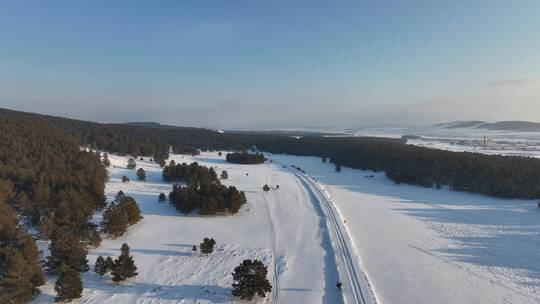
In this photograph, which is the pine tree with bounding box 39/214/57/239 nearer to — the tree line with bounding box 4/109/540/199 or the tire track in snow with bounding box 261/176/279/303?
the tire track in snow with bounding box 261/176/279/303

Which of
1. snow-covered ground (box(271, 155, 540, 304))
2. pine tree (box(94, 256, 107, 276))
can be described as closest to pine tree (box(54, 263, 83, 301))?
pine tree (box(94, 256, 107, 276))

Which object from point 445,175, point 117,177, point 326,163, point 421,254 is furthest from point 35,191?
point 326,163

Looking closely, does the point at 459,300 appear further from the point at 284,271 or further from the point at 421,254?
the point at 284,271

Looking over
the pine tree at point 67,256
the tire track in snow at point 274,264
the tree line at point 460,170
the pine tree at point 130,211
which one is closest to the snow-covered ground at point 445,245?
the tree line at point 460,170

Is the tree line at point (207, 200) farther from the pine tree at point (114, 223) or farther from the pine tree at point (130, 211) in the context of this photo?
the pine tree at point (114, 223)

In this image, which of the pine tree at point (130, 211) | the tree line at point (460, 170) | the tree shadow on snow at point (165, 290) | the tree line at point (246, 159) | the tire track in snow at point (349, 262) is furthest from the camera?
the tree line at point (246, 159)
